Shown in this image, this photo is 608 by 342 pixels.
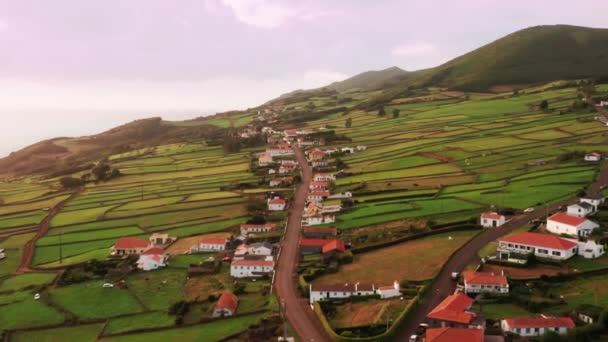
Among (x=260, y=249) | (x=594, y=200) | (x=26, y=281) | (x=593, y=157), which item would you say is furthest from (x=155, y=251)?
(x=593, y=157)

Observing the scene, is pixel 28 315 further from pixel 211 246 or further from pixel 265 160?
pixel 265 160

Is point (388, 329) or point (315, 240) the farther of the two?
point (315, 240)

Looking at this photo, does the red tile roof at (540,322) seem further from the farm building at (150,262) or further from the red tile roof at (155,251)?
the red tile roof at (155,251)

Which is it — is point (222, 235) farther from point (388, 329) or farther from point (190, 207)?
point (388, 329)

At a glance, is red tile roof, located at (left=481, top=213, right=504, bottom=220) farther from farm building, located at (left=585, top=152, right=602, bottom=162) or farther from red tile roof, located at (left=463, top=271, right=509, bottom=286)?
farm building, located at (left=585, top=152, right=602, bottom=162)

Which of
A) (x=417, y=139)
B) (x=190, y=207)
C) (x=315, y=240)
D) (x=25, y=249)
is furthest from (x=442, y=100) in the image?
(x=25, y=249)

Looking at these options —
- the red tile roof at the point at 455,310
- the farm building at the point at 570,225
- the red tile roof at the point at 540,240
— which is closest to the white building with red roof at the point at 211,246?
the red tile roof at the point at 455,310
